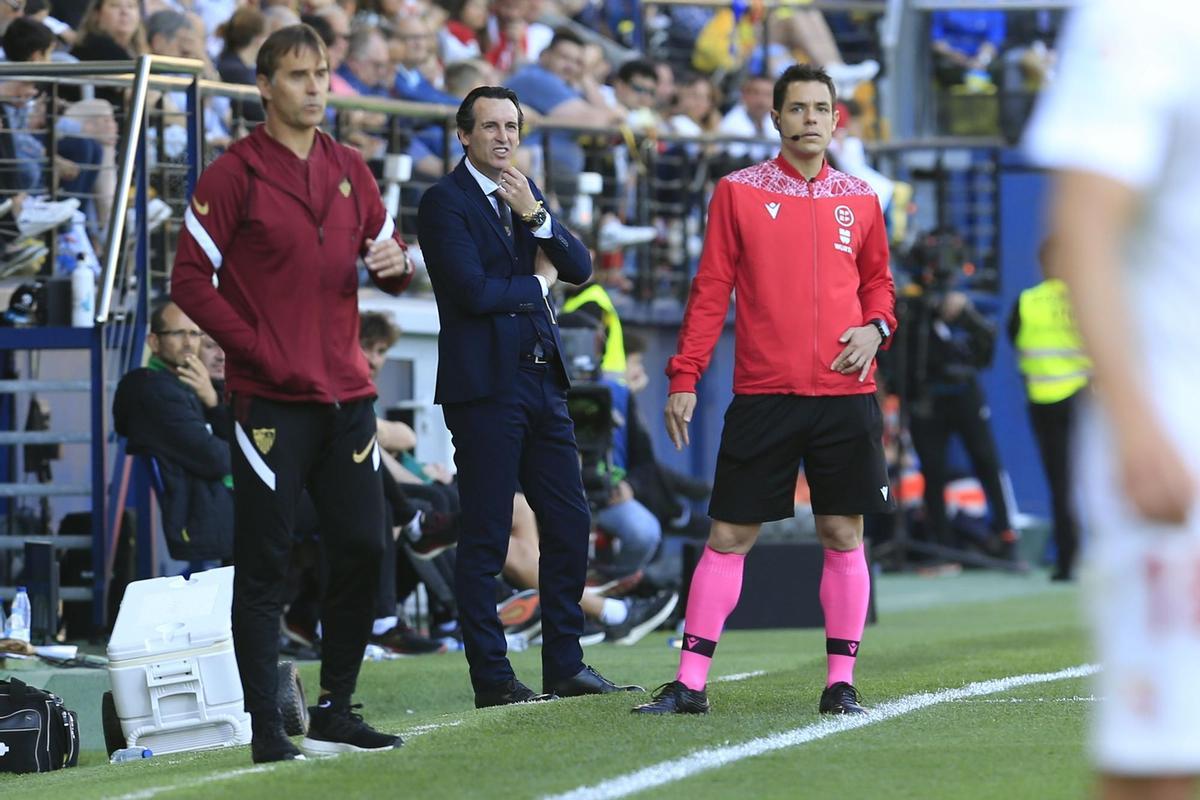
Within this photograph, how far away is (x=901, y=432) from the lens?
1822 centimetres

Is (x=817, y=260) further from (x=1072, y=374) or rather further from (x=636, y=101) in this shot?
(x=636, y=101)

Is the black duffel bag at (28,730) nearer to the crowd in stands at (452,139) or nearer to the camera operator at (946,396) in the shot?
the crowd in stands at (452,139)

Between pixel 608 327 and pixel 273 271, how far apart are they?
6859 millimetres

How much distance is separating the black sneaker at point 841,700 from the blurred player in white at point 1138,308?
393 cm

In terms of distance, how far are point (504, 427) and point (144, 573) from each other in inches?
155

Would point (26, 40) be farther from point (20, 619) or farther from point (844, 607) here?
point (844, 607)

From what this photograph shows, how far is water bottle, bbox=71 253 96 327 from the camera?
11.2 m

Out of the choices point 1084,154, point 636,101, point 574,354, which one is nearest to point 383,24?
point 636,101

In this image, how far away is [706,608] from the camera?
7004 millimetres

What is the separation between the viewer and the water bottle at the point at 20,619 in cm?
958

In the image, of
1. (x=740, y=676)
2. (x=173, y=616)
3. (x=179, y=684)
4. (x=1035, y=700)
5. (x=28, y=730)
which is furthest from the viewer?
(x=740, y=676)

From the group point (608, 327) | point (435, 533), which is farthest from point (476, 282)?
point (608, 327)

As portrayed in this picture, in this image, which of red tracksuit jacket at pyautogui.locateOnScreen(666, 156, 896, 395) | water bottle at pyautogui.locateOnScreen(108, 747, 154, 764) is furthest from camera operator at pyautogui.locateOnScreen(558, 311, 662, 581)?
red tracksuit jacket at pyautogui.locateOnScreen(666, 156, 896, 395)

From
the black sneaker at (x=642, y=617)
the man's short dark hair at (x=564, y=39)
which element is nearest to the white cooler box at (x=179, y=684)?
the black sneaker at (x=642, y=617)
